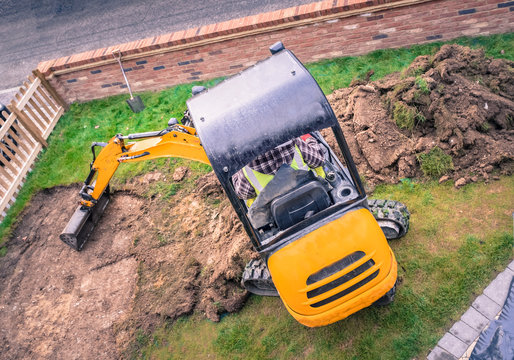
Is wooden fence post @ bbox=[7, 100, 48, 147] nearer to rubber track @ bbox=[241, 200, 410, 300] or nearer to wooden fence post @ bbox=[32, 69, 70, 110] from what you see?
wooden fence post @ bbox=[32, 69, 70, 110]

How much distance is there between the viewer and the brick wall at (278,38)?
693cm

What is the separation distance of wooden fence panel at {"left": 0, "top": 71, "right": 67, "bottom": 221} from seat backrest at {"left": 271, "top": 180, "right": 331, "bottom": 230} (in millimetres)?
5664

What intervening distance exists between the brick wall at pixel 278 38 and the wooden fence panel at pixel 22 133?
13.3 inches

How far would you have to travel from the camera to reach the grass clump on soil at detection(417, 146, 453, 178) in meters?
5.59

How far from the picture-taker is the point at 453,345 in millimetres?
4414

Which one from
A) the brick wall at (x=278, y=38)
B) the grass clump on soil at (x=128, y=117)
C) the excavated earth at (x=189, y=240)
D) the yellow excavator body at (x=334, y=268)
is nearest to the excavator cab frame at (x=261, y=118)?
the yellow excavator body at (x=334, y=268)

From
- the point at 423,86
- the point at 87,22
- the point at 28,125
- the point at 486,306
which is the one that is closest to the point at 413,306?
the point at 486,306

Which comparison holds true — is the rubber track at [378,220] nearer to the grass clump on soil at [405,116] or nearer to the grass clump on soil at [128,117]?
the grass clump on soil at [405,116]

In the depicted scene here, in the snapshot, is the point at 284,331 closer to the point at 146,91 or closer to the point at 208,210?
the point at 208,210

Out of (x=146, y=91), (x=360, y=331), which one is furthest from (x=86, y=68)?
(x=360, y=331)

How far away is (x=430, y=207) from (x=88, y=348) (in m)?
4.72

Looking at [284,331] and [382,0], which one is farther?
[382,0]

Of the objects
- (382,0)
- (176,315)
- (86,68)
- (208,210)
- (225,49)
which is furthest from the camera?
(86,68)

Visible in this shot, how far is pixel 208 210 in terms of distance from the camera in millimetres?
6344
